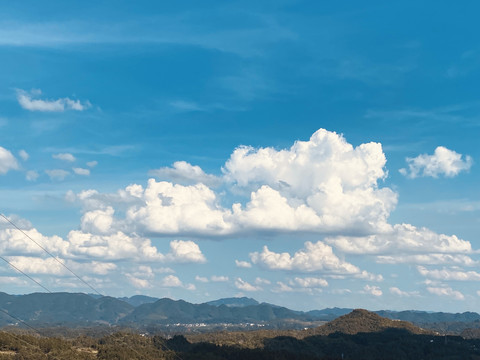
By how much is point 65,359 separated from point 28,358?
48.0 ft

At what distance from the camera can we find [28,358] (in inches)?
7456

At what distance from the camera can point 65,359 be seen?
200 m
